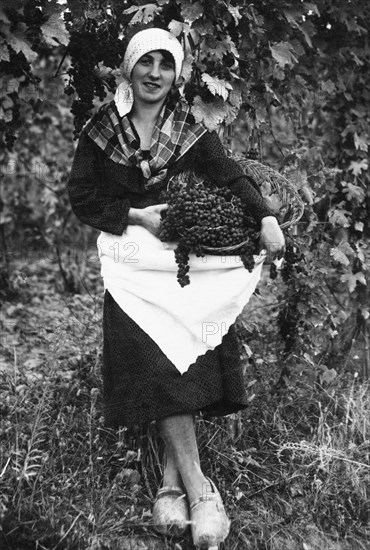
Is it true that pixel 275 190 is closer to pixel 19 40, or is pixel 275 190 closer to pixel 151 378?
pixel 151 378

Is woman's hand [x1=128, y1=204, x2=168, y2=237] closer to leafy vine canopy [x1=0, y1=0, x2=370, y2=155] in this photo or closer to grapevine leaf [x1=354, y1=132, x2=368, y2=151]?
leafy vine canopy [x1=0, y1=0, x2=370, y2=155]

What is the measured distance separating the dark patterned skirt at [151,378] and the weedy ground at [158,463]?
30 centimetres

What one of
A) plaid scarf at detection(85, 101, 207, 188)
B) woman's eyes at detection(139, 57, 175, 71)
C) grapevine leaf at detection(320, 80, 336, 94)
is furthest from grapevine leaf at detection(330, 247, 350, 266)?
woman's eyes at detection(139, 57, 175, 71)

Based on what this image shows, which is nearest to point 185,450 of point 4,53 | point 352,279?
point 352,279

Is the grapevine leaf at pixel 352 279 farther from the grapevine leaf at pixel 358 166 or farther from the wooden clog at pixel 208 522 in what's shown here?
the wooden clog at pixel 208 522

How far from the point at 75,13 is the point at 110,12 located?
0.31 metres

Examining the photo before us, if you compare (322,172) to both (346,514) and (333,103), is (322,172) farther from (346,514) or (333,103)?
(346,514)

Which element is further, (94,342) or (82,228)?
(82,228)

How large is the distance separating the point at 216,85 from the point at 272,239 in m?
0.72

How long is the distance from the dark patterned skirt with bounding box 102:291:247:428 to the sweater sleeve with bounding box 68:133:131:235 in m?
→ 0.30

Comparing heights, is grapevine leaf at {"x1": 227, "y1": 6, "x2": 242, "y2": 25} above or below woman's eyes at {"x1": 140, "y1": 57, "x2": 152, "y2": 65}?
above

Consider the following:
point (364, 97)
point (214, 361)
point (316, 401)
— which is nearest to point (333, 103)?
point (364, 97)

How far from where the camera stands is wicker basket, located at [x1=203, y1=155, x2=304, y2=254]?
120 inches

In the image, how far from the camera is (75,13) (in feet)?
10.1
